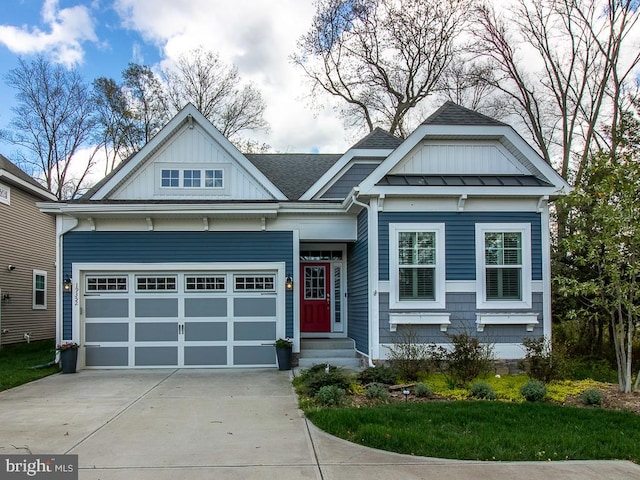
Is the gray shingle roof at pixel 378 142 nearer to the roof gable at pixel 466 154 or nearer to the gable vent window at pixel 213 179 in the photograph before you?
the roof gable at pixel 466 154

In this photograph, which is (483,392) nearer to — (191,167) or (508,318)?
(508,318)

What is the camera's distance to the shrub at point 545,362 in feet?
30.1

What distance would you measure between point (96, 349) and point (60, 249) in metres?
2.36

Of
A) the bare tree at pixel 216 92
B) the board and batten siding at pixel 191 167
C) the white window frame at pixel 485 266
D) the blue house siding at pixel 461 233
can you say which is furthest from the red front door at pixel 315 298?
the bare tree at pixel 216 92

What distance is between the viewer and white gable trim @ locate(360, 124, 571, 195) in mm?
10805

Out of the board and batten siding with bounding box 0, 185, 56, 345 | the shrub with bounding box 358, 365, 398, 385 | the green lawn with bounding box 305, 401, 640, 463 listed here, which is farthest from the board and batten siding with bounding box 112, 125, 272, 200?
the board and batten siding with bounding box 0, 185, 56, 345

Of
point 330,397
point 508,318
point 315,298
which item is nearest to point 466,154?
point 508,318

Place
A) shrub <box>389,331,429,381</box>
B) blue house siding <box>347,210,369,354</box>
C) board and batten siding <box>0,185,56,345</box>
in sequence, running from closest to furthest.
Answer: shrub <box>389,331,429,381</box> < blue house siding <box>347,210,369,354</box> < board and batten siding <box>0,185,56,345</box>

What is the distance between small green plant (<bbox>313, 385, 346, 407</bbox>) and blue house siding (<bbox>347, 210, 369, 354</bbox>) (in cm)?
298

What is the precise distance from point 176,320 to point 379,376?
17.1 ft

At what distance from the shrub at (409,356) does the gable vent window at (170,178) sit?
6.22 meters

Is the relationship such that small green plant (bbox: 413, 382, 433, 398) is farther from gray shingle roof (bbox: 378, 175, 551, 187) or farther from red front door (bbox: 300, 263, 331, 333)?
red front door (bbox: 300, 263, 331, 333)

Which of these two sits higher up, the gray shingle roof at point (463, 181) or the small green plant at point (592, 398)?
the gray shingle roof at point (463, 181)

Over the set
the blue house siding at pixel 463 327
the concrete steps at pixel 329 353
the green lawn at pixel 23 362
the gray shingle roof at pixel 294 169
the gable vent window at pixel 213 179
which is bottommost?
the green lawn at pixel 23 362
